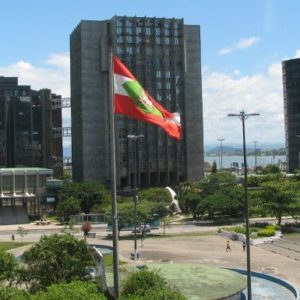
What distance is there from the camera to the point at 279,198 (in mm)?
80062

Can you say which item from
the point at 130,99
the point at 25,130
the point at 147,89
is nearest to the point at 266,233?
the point at 130,99

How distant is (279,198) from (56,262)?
54667 mm

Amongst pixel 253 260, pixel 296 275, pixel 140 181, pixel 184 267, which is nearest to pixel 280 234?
pixel 253 260

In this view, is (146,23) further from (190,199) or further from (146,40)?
(190,199)

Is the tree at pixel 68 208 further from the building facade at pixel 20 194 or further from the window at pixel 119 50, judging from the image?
the window at pixel 119 50

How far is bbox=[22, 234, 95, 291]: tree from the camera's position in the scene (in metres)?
30.0

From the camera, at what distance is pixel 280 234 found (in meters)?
72.3

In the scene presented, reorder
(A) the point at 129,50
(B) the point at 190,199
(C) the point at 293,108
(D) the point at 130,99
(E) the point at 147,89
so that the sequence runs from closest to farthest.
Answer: (D) the point at 130,99 < (B) the point at 190,199 < (A) the point at 129,50 < (E) the point at 147,89 < (C) the point at 293,108

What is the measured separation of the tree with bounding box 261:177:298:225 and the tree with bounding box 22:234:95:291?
52.3m

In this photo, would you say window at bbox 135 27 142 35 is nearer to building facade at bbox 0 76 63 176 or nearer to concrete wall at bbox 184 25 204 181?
concrete wall at bbox 184 25 204 181

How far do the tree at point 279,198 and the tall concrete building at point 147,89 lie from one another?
61410 millimetres

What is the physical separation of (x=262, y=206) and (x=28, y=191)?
48.1m

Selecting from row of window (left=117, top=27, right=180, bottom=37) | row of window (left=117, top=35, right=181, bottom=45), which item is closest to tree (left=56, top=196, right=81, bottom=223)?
row of window (left=117, top=35, right=181, bottom=45)

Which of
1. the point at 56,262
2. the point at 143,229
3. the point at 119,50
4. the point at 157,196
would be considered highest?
the point at 119,50
